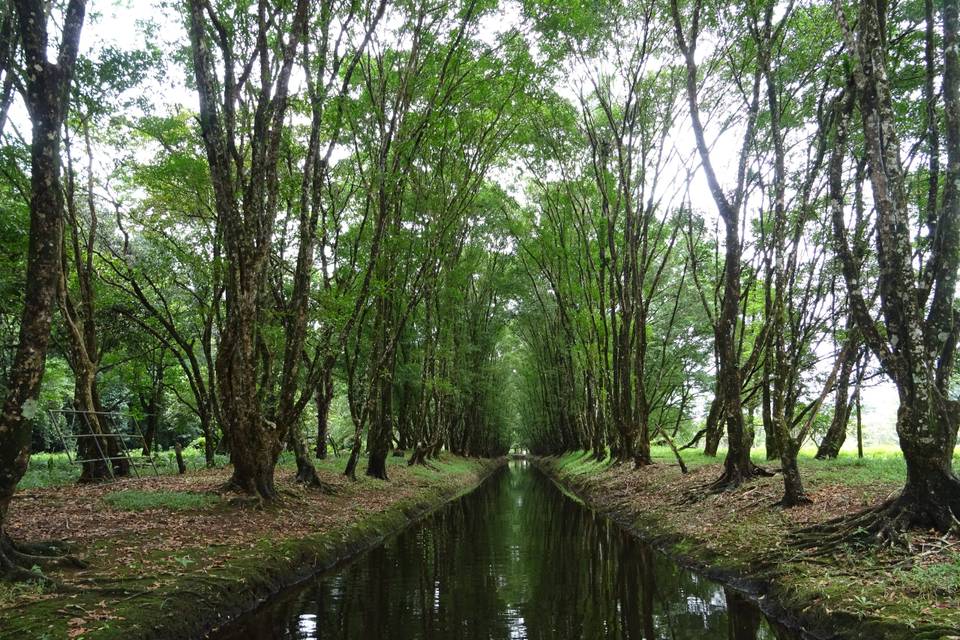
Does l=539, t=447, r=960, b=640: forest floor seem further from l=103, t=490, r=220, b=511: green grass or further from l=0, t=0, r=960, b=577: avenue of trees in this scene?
l=103, t=490, r=220, b=511: green grass

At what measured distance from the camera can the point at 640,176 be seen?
20297 millimetres

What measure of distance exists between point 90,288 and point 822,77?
66.3ft

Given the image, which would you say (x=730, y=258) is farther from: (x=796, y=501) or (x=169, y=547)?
(x=169, y=547)

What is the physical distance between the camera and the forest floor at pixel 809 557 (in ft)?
19.5

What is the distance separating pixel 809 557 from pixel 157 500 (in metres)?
11.8

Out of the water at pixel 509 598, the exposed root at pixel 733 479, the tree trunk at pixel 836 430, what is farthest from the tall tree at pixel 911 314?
the tree trunk at pixel 836 430

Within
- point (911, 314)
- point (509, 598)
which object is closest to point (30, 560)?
point (509, 598)

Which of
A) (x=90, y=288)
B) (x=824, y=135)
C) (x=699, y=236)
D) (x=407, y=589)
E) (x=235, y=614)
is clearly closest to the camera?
(x=235, y=614)

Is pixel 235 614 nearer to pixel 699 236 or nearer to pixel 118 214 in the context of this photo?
pixel 118 214

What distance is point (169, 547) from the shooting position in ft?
28.7

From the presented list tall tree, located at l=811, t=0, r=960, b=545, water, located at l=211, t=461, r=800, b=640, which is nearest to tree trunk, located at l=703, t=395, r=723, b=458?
water, located at l=211, t=461, r=800, b=640

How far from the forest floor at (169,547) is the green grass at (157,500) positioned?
0.03 metres

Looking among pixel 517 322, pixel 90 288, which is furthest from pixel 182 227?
pixel 517 322

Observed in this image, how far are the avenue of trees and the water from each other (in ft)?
7.79
